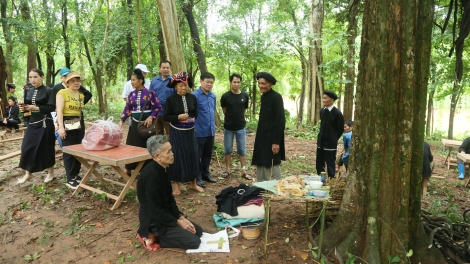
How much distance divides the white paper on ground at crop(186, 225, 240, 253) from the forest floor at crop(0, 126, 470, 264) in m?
0.06

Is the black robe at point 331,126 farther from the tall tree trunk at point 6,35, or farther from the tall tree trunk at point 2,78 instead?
the tall tree trunk at point 6,35

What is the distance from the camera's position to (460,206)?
5488 mm

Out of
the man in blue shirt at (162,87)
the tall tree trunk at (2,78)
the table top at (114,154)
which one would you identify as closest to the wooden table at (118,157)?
the table top at (114,154)

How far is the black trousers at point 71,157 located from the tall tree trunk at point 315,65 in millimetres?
10297

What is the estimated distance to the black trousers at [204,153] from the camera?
5.34 meters

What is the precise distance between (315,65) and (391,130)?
1084 cm

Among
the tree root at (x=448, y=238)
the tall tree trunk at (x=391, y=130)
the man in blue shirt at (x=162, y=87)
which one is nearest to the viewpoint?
the tall tree trunk at (x=391, y=130)

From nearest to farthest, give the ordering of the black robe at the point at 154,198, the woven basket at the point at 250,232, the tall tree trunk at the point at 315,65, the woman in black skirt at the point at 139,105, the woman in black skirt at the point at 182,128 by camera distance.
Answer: the black robe at the point at 154,198, the woven basket at the point at 250,232, the woman in black skirt at the point at 182,128, the woman in black skirt at the point at 139,105, the tall tree trunk at the point at 315,65

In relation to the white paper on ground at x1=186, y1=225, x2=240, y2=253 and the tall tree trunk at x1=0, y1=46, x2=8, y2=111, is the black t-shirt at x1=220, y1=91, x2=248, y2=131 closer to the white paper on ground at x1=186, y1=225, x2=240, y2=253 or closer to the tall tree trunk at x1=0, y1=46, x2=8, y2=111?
the white paper on ground at x1=186, y1=225, x2=240, y2=253

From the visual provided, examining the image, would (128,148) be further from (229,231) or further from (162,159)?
(229,231)

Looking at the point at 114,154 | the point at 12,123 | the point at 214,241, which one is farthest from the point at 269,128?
the point at 12,123

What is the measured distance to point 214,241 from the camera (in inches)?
137

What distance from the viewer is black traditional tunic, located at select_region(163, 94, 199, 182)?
471 cm

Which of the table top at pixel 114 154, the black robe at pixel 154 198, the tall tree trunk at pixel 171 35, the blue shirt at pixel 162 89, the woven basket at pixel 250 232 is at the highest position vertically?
the tall tree trunk at pixel 171 35
